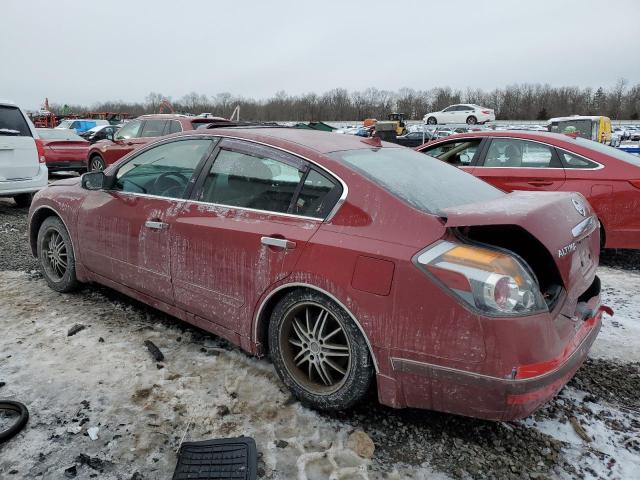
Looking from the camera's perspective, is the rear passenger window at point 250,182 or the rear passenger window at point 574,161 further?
the rear passenger window at point 574,161

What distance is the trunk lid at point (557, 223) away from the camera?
215 cm

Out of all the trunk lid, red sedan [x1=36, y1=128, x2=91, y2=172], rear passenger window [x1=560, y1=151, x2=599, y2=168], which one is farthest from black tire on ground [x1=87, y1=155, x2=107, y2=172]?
the trunk lid

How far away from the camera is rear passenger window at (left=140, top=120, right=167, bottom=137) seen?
970 centimetres

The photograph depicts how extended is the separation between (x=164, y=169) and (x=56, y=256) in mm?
1600

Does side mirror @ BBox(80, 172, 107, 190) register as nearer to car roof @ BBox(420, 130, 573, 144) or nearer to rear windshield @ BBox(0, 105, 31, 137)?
car roof @ BBox(420, 130, 573, 144)

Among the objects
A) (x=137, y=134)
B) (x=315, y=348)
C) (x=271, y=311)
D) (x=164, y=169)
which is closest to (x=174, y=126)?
(x=137, y=134)

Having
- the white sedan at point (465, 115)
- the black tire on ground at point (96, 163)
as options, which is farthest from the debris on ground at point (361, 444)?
the white sedan at point (465, 115)

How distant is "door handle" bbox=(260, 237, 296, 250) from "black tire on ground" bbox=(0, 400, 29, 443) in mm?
1538

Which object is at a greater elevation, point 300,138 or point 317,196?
point 300,138

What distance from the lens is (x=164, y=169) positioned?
3520 mm

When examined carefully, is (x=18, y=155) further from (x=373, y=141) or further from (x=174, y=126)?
(x=373, y=141)

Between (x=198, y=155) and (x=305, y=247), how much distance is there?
4.18ft

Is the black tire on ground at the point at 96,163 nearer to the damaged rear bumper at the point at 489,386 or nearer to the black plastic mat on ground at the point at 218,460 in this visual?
the black plastic mat on ground at the point at 218,460

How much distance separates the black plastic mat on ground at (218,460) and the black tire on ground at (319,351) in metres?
0.46
